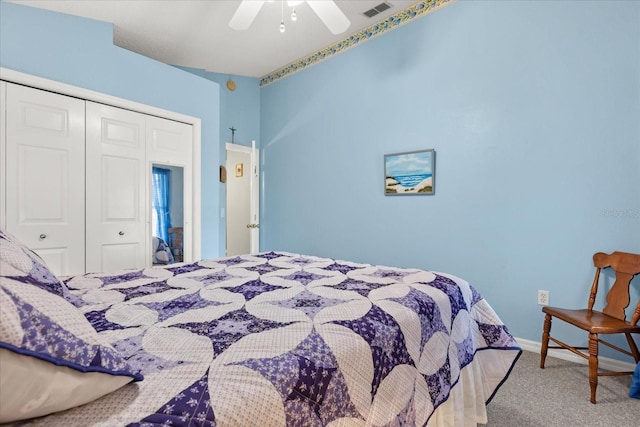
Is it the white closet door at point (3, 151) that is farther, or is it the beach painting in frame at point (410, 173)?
the beach painting in frame at point (410, 173)

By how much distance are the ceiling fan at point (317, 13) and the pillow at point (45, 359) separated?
218 centimetres

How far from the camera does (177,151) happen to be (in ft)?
11.0

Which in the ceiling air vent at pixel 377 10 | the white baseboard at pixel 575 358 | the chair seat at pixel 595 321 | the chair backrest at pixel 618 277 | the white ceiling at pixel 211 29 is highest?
the ceiling air vent at pixel 377 10

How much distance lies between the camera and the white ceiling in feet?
8.75

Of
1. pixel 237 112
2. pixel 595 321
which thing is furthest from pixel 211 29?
pixel 595 321

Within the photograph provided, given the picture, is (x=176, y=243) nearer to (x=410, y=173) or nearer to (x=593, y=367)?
(x=410, y=173)

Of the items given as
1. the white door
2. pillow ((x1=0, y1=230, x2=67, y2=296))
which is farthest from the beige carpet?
the white door

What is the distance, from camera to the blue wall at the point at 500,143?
88.4 inches

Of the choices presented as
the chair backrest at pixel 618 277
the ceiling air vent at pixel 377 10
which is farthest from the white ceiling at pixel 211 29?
the chair backrest at pixel 618 277

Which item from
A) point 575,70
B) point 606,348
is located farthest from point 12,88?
point 606,348

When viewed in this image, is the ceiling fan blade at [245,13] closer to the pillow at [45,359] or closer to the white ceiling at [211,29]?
the white ceiling at [211,29]

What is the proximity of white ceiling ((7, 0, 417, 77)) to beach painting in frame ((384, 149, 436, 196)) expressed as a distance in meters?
1.47

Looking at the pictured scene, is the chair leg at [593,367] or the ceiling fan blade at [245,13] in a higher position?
the ceiling fan blade at [245,13]

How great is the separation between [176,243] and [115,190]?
770mm
